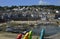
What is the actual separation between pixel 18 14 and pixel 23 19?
2.31 feet

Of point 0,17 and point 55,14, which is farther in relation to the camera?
point 55,14

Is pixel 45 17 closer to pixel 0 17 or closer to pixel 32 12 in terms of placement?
pixel 32 12

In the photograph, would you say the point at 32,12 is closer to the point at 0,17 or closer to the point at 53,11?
the point at 53,11

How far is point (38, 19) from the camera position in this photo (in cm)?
2700

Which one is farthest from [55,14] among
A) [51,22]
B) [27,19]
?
[27,19]

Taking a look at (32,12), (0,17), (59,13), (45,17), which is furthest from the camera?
(32,12)

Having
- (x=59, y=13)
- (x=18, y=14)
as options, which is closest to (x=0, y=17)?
(x=18, y=14)

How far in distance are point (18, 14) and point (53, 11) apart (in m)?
3.99

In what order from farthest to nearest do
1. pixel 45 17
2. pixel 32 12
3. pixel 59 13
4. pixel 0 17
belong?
1. pixel 32 12
2. pixel 45 17
3. pixel 59 13
4. pixel 0 17

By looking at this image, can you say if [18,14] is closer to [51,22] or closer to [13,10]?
[13,10]

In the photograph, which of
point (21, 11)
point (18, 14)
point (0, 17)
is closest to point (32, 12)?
point (21, 11)

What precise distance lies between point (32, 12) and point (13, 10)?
286 centimetres

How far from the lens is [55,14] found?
26.1m

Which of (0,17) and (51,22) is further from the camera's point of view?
(51,22)
